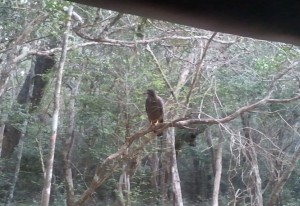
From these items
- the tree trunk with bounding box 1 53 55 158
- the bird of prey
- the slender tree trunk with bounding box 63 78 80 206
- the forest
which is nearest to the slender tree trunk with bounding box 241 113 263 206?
the forest

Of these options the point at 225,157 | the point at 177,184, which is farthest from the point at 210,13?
the point at 225,157

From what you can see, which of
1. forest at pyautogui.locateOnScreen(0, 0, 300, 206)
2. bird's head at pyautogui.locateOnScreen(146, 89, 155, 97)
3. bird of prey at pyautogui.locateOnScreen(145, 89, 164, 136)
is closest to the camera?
bird of prey at pyautogui.locateOnScreen(145, 89, 164, 136)

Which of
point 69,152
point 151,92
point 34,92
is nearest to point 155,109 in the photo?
point 151,92

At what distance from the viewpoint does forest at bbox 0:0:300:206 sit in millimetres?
5582

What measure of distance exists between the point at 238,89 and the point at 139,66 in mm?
2048

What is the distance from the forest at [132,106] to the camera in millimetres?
Result: 5582

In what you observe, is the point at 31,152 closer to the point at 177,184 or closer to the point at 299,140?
the point at 177,184

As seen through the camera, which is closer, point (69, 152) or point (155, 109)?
point (155, 109)

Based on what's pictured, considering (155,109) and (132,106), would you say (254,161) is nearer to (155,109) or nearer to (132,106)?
(132,106)

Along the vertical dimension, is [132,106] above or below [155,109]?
above

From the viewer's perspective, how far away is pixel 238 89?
812 centimetres

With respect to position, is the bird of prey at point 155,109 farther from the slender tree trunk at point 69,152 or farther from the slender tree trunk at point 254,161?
the slender tree trunk at point 69,152

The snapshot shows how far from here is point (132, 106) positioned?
6617 mm

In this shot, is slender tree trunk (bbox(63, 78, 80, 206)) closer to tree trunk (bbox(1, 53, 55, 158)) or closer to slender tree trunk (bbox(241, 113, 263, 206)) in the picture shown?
tree trunk (bbox(1, 53, 55, 158))
